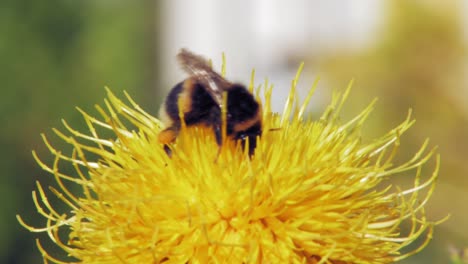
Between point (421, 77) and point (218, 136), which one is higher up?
point (218, 136)

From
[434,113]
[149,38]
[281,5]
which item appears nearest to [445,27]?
[434,113]

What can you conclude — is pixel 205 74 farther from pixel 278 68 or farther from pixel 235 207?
pixel 278 68

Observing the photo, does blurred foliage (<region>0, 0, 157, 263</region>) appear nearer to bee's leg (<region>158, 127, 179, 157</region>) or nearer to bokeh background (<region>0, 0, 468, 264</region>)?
bokeh background (<region>0, 0, 468, 264</region>)

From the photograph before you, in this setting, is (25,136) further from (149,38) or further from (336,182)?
(336,182)

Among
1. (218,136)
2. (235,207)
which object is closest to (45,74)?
(218,136)

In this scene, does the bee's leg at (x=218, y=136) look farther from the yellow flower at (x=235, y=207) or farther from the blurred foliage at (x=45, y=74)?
the blurred foliage at (x=45, y=74)

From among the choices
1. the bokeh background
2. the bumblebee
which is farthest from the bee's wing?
the bokeh background

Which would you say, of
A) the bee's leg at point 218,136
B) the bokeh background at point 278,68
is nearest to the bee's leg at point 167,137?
the bee's leg at point 218,136
